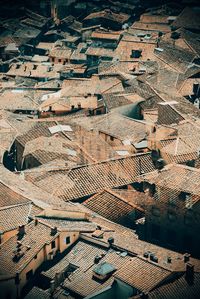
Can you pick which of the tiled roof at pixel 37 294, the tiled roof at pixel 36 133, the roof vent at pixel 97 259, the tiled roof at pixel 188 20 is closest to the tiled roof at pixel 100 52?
the tiled roof at pixel 188 20

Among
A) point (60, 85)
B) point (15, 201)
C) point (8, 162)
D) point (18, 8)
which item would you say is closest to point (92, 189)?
point (15, 201)

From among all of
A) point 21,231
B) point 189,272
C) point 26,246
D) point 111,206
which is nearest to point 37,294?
point 26,246

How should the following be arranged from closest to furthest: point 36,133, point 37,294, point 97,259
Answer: point 37,294 < point 97,259 < point 36,133

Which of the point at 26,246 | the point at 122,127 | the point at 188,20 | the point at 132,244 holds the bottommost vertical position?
the point at 188,20

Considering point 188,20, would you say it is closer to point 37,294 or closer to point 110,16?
point 110,16

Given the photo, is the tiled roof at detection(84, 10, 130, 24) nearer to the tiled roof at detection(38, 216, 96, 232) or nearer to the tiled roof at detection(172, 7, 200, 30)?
the tiled roof at detection(172, 7, 200, 30)

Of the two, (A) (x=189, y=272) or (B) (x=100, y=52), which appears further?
(B) (x=100, y=52)

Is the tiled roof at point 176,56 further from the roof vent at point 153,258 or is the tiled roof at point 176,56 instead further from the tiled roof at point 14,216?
the roof vent at point 153,258
